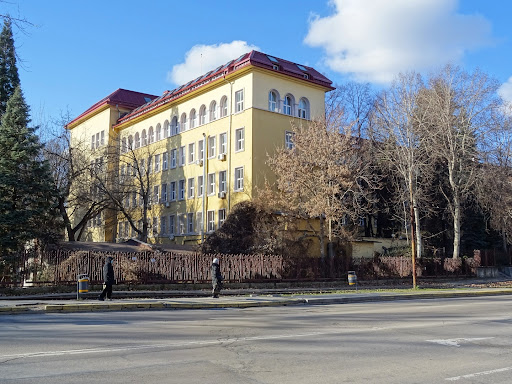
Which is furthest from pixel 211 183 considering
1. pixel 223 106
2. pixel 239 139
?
pixel 223 106

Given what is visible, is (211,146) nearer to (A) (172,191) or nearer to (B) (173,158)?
(B) (173,158)

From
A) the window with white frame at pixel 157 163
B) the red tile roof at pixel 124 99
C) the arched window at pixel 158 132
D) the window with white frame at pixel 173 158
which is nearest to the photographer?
the window with white frame at pixel 173 158

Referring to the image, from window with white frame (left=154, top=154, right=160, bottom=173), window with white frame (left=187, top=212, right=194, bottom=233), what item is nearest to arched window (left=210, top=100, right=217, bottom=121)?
window with white frame (left=187, top=212, right=194, bottom=233)

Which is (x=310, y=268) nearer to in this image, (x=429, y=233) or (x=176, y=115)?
(x=429, y=233)

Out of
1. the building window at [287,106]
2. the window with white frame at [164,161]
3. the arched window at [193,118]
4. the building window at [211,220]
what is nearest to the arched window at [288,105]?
the building window at [287,106]

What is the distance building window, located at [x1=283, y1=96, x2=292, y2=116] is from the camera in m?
43.0

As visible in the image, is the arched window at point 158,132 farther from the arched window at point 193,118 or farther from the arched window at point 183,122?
the arched window at point 193,118

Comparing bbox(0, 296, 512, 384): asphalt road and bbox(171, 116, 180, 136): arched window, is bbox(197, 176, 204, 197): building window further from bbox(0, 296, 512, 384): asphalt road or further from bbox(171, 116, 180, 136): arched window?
bbox(0, 296, 512, 384): asphalt road

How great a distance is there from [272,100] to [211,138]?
21.5ft

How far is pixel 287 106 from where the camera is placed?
43.2 meters

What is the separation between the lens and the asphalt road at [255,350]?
6.89 m

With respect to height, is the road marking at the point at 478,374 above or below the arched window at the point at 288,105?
below

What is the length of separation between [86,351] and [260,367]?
3156 millimetres

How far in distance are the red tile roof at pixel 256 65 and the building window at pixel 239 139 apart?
16.4ft
